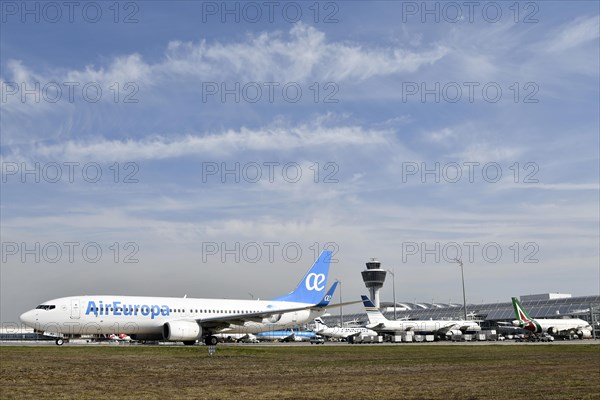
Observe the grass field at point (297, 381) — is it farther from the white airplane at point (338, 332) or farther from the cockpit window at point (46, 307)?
the white airplane at point (338, 332)

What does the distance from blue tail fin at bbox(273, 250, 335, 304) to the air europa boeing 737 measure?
4.06ft

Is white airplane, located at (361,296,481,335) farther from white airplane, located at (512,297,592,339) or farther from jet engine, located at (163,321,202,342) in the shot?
jet engine, located at (163,321,202,342)

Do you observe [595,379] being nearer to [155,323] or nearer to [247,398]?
[247,398]

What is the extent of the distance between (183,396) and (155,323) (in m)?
43.6

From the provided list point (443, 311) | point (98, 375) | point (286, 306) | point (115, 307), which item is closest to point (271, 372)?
point (98, 375)

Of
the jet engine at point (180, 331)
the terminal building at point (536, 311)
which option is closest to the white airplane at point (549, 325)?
the terminal building at point (536, 311)

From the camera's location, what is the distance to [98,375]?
80.8 feet

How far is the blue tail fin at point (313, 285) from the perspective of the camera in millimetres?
73562

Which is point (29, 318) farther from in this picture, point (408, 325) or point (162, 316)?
point (408, 325)

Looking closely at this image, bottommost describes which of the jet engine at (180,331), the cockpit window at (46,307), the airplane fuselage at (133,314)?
the jet engine at (180,331)

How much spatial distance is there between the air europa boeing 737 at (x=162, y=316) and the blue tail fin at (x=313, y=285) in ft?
4.06

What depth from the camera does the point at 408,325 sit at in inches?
4008

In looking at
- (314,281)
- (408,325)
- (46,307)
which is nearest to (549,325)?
(408,325)

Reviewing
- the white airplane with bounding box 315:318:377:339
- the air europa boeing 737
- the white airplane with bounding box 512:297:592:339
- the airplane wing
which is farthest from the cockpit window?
the white airplane with bounding box 512:297:592:339
